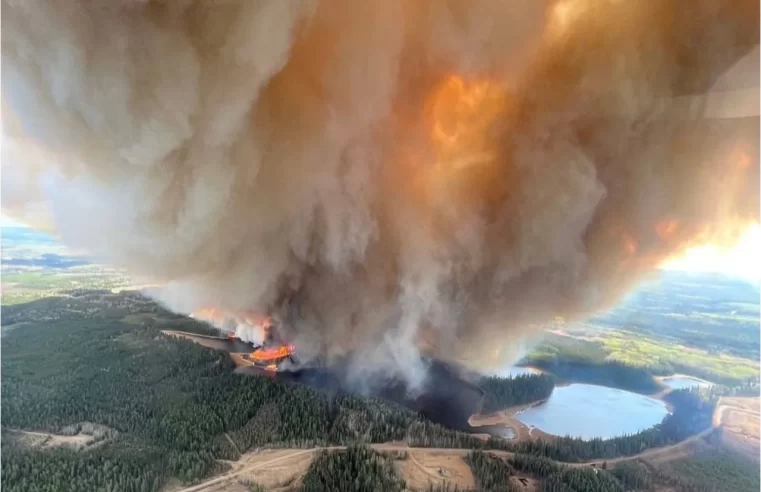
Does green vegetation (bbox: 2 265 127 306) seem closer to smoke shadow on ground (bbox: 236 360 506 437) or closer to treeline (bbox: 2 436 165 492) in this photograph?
treeline (bbox: 2 436 165 492)

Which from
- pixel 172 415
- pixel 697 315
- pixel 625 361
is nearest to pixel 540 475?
pixel 625 361

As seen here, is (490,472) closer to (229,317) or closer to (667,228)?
(667,228)

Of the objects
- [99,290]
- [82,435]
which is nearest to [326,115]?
[99,290]

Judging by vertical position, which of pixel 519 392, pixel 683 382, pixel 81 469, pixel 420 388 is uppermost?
pixel 683 382

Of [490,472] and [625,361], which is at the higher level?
[625,361]

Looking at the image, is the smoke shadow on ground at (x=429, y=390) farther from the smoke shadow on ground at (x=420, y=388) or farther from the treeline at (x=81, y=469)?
the treeline at (x=81, y=469)

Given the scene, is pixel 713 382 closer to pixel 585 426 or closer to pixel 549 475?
pixel 585 426

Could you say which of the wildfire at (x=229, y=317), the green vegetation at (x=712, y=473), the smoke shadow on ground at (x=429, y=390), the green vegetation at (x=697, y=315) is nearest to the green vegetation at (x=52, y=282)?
the wildfire at (x=229, y=317)
